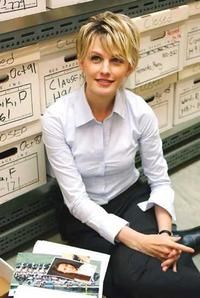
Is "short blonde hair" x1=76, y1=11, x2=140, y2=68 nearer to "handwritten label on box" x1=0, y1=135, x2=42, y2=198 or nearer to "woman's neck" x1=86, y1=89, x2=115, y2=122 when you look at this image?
"woman's neck" x1=86, y1=89, x2=115, y2=122

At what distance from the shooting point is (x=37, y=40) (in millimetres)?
1524

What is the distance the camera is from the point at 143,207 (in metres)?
1.62

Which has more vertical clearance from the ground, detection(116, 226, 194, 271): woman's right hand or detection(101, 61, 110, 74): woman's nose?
detection(101, 61, 110, 74): woman's nose

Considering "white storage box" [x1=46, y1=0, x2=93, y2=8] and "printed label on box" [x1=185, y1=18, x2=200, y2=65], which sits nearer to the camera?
"white storage box" [x1=46, y1=0, x2=93, y2=8]

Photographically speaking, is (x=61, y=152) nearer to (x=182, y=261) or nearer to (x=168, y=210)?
(x=168, y=210)

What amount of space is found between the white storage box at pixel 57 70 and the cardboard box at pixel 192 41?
50 cm

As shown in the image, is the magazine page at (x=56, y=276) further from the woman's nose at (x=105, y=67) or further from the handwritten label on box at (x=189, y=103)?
the handwritten label on box at (x=189, y=103)

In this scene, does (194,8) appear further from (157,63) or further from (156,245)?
(156,245)

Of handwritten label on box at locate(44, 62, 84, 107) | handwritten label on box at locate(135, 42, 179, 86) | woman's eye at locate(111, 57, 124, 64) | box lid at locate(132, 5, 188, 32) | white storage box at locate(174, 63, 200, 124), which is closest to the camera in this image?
woman's eye at locate(111, 57, 124, 64)

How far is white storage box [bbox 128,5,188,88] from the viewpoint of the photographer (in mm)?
1804

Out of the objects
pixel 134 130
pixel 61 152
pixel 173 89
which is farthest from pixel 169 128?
pixel 61 152

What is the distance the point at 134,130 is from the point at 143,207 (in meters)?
0.23

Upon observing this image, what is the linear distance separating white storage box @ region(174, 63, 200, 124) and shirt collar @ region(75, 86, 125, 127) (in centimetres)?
56

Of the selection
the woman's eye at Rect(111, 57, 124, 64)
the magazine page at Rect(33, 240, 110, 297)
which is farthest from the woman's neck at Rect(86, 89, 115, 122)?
the magazine page at Rect(33, 240, 110, 297)
